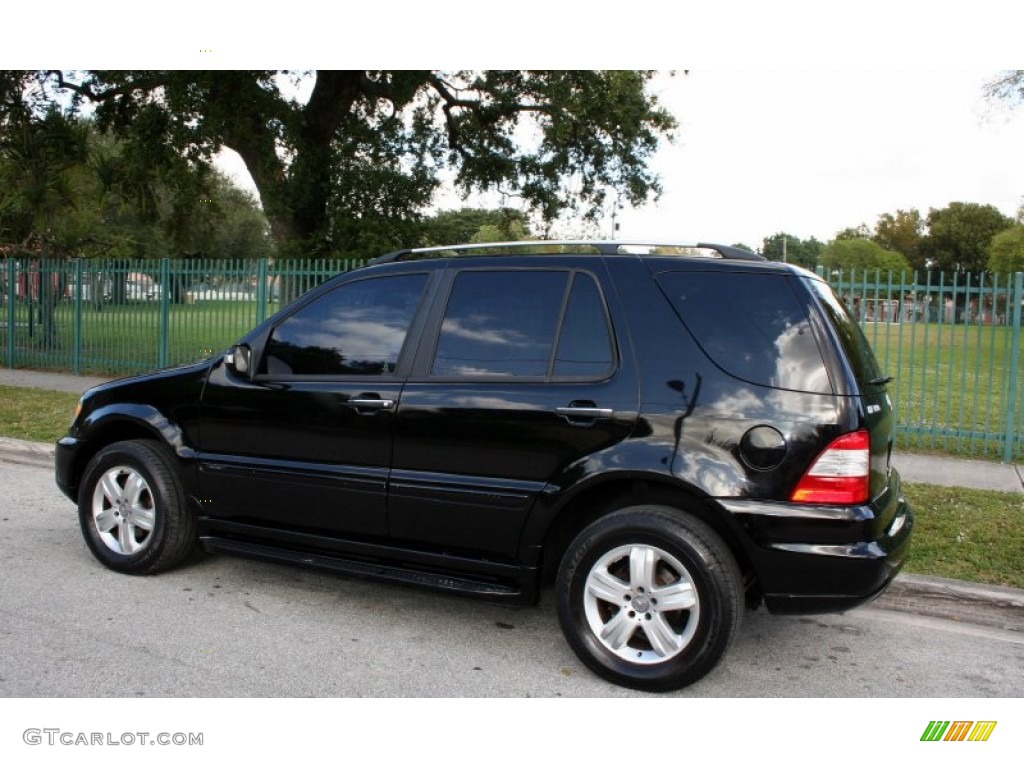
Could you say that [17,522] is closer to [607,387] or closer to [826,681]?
[607,387]

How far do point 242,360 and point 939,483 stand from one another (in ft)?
19.7

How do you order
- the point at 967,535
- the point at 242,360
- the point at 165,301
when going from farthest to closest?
the point at 165,301
the point at 967,535
the point at 242,360

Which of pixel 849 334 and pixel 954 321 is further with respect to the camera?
pixel 954 321

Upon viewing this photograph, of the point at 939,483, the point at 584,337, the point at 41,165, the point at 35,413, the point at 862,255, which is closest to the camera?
the point at 584,337

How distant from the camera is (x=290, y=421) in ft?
14.3

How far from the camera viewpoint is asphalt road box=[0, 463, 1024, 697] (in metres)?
3.65

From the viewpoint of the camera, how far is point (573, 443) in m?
3.68

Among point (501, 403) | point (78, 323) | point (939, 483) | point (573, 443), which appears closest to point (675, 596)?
point (573, 443)

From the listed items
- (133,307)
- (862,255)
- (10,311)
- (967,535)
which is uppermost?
(862,255)

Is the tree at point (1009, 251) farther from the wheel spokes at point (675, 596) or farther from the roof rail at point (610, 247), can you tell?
the wheel spokes at point (675, 596)

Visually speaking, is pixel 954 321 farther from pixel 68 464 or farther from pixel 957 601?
pixel 68 464

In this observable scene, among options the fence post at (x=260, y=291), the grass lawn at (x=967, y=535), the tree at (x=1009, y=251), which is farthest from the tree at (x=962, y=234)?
the grass lawn at (x=967, y=535)

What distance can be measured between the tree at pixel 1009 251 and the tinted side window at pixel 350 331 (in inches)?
2185
